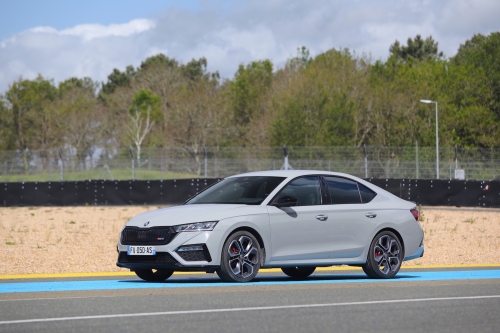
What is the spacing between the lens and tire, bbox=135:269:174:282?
12416 millimetres

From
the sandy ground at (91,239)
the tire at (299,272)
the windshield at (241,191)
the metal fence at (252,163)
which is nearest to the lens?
the windshield at (241,191)

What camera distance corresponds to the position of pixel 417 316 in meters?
8.57

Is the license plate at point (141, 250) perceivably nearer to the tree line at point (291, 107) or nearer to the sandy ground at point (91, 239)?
the sandy ground at point (91, 239)

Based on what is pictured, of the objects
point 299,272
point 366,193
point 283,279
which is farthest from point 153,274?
point 366,193

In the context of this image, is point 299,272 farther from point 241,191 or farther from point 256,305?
point 256,305

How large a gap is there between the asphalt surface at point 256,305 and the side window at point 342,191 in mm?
1120

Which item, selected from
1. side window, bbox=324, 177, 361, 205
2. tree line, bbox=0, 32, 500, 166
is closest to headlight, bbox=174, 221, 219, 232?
side window, bbox=324, 177, 361, 205

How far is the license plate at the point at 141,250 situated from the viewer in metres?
11.3

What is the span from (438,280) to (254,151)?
31.0 m

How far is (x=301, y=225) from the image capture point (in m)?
12.1

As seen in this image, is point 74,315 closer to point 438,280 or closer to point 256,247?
point 256,247

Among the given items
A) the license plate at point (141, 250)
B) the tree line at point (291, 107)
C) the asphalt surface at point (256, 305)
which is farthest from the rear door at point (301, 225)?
the tree line at point (291, 107)

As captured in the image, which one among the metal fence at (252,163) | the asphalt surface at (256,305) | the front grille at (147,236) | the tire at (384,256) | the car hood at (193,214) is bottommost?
the asphalt surface at (256,305)

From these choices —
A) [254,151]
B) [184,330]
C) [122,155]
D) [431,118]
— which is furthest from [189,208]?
[431,118]
